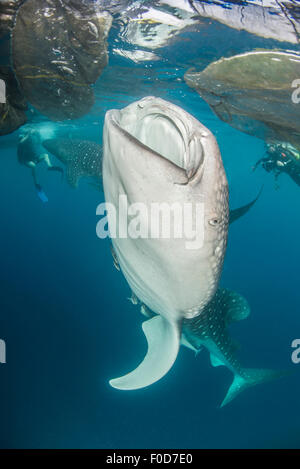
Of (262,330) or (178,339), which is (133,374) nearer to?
(178,339)

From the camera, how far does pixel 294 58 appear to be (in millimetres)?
5168

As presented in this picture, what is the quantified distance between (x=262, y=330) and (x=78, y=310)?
40.2 ft

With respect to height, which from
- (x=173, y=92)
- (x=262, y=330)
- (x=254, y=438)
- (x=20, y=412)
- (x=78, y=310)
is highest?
(x=173, y=92)

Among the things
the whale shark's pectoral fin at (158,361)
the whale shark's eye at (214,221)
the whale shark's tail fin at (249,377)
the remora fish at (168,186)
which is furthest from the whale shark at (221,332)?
the whale shark's eye at (214,221)

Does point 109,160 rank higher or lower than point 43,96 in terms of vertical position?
lower

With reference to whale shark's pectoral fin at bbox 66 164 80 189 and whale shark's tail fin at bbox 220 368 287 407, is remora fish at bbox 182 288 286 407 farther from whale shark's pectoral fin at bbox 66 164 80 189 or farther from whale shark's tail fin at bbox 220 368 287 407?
whale shark's pectoral fin at bbox 66 164 80 189

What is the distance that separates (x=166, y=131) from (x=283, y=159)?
342 inches

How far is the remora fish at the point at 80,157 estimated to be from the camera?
970cm

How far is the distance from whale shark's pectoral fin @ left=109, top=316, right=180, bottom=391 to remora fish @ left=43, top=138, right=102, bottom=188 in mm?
7154

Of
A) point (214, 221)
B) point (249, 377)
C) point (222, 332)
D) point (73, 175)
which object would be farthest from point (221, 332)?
point (73, 175)

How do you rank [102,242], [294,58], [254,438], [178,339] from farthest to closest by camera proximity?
[102,242] → [254,438] → [294,58] → [178,339]

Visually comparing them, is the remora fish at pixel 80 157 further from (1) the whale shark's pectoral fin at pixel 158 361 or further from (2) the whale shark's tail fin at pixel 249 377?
(1) the whale shark's pectoral fin at pixel 158 361

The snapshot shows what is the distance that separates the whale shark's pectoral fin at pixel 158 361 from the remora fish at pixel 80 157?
7154 mm

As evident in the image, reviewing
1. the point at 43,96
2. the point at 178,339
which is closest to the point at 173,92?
the point at 43,96
